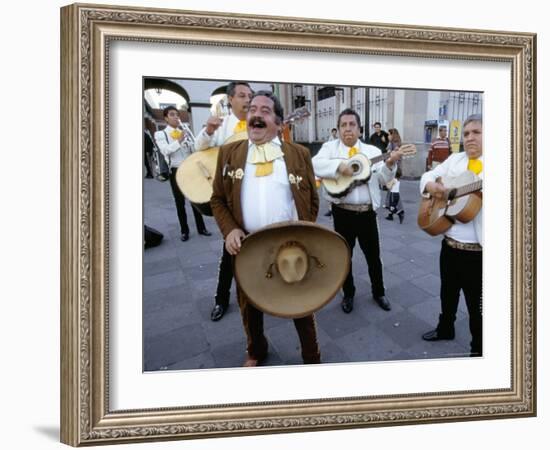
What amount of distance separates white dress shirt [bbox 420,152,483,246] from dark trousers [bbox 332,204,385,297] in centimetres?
27

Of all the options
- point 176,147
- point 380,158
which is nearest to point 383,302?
point 380,158

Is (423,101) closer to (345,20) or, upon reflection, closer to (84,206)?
(345,20)

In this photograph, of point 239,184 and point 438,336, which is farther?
point 438,336

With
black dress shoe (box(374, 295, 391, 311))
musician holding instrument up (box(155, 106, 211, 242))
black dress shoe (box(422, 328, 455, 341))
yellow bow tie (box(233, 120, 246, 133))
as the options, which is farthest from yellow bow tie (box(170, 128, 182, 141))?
black dress shoe (box(422, 328, 455, 341))

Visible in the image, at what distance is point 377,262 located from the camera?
1504 mm

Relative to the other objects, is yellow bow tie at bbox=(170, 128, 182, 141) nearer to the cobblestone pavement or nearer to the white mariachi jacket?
the white mariachi jacket

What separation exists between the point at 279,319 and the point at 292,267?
0.23 m

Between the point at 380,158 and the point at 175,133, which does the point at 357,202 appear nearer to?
A: the point at 380,158

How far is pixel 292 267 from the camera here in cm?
145

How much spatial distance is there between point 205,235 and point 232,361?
0.53 m

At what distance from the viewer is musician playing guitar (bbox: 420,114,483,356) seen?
1541 mm

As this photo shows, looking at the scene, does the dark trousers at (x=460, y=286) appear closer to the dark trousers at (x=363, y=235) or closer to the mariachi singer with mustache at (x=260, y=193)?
the dark trousers at (x=363, y=235)

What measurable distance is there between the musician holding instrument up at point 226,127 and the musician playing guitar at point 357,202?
0.36 meters

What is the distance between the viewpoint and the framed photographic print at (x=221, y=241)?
1.30m
